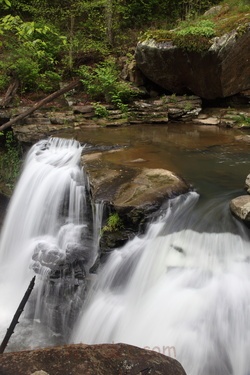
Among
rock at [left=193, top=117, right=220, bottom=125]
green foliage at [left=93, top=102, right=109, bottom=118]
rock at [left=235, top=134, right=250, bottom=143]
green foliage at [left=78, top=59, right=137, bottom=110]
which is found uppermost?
green foliage at [left=78, top=59, right=137, bottom=110]

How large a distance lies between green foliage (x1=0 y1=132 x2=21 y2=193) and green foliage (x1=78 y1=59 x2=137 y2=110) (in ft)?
9.76

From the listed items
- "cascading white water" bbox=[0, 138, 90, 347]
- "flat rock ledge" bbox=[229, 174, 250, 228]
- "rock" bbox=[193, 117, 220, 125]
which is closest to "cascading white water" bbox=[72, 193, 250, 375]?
"flat rock ledge" bbox=[229, 174, 250, 228]

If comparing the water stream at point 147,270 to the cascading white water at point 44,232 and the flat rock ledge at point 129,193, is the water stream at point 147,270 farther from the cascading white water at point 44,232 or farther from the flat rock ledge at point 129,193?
the flat rock ledge at point 129,193

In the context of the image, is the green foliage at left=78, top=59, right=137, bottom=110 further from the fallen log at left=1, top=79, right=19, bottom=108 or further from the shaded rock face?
the fallen log at left=1, top=79, right=19, bottom=108

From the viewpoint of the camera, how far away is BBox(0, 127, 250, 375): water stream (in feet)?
12.5

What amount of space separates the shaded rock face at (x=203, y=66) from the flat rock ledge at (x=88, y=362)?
27.5 feet

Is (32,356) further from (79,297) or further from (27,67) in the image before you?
(27,67)

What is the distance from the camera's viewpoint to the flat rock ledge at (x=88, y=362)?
2080 mm

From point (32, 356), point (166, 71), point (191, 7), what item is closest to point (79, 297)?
point (32, 356)

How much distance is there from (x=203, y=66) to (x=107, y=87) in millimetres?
2994

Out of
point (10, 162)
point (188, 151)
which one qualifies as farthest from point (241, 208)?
point (10, 162)

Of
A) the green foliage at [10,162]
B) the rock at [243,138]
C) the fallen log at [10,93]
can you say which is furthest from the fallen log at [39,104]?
the rock at [243,138]

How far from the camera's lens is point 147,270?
4.59 metres

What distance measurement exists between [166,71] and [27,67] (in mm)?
4608
